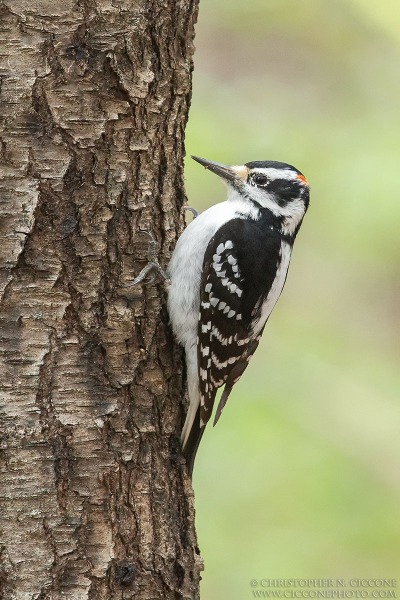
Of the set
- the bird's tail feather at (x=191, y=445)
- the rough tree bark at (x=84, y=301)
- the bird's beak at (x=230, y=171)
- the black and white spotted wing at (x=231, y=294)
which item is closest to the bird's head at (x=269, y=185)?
the bird's beak at (x=230, y=171)

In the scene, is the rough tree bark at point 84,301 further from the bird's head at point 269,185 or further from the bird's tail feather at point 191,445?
the bird's head at point 269,185

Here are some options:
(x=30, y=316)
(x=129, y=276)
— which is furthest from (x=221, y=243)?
(x=30, y=316)

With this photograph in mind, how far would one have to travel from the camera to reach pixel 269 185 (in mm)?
4180

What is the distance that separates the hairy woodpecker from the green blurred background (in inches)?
19.0

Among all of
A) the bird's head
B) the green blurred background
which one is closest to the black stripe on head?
the bird's head

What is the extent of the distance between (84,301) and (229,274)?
99 cm

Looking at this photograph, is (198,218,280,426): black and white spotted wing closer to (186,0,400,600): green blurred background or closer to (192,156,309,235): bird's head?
(192,156,309,235): bird's head

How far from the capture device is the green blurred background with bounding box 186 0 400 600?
461cm

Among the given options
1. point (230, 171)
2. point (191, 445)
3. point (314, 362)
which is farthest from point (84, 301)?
point (314, 362)

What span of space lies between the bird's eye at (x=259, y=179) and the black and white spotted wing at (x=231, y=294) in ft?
0.75

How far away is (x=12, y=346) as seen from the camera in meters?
2.93

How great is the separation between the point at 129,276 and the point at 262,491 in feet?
6.42

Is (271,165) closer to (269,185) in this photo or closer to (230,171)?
(269,185)

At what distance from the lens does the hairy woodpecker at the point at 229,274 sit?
3654mm
